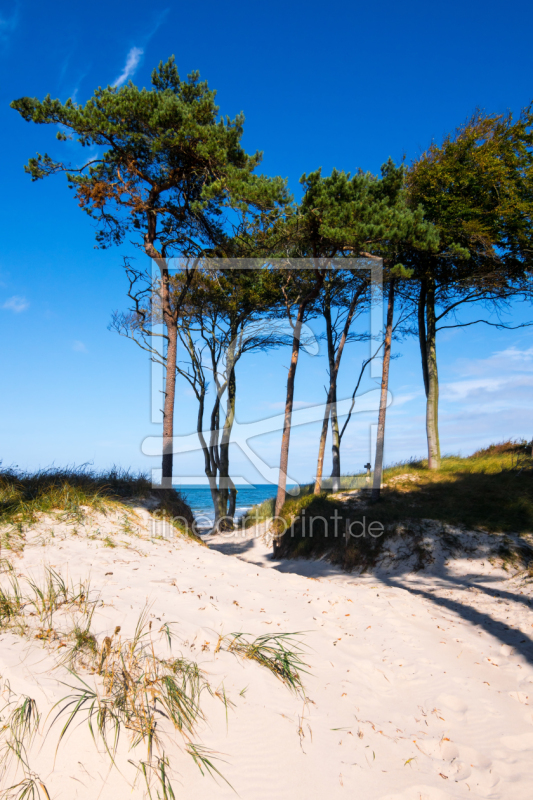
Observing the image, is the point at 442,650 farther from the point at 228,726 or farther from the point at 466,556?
the point at 466,556

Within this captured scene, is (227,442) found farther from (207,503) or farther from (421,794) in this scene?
(207,503)

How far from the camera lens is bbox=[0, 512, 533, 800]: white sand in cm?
260

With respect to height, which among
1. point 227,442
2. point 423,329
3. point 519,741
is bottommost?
point 519,741

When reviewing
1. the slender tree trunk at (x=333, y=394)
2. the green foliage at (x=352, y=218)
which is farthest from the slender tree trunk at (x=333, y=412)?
the green foliage at (x=352, y=218)

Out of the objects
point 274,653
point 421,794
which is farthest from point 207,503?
point 421,794

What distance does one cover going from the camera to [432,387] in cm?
1477

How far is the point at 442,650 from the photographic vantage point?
4832 mm

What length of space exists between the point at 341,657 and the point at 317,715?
1117 millimetres

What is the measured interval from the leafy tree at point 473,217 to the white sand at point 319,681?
995cm

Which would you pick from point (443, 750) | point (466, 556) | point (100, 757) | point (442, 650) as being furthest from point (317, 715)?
point (466, 556)

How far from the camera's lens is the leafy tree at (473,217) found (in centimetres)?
1353

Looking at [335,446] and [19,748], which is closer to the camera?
[19,748]

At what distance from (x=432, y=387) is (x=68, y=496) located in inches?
474

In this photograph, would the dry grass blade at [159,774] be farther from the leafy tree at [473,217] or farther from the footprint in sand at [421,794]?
the leafy tree at [473,217]
